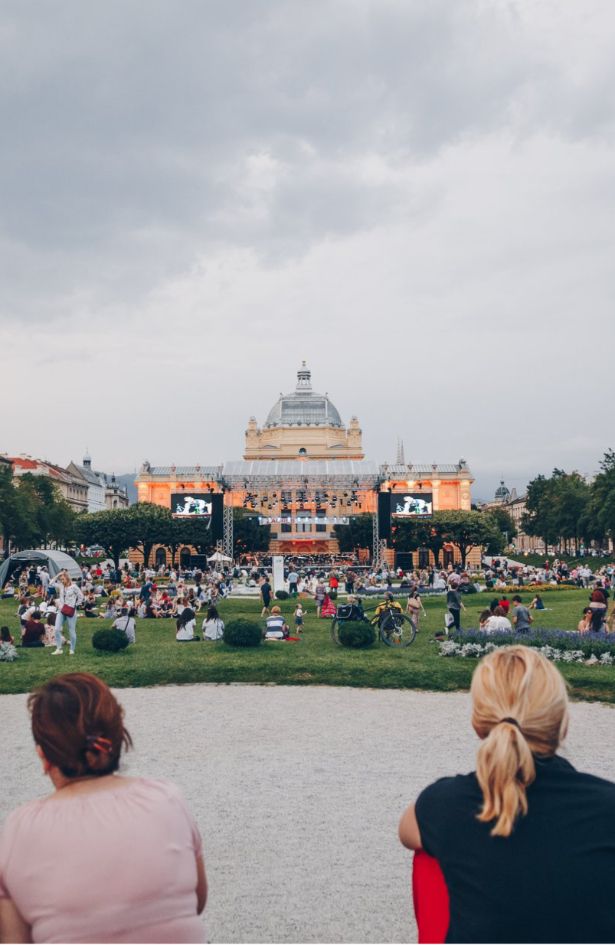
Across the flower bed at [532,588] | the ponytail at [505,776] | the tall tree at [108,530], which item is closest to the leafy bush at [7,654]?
the ponytail at [505,776]

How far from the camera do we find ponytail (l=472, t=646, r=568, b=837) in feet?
8.52

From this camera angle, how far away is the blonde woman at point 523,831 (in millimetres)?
2561

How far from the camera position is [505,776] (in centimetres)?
260

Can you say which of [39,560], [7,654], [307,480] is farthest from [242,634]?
[307,480]

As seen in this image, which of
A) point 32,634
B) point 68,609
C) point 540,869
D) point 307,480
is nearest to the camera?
point 540,869

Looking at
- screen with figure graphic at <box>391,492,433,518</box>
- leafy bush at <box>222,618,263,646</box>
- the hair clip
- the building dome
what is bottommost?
leafy bush at <box>222,618,263,646</box>

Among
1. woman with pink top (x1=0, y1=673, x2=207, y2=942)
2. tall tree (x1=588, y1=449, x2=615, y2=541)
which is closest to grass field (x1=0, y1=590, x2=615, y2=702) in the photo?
woman with pink top (x1=0, y1=673, x2=207, y2=942)

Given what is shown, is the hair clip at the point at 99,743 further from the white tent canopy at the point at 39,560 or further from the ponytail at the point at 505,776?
the white tent canopy at the point at 39,560

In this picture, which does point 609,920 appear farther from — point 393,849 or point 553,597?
point 553,597

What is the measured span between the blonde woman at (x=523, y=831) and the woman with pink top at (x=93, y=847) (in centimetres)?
84

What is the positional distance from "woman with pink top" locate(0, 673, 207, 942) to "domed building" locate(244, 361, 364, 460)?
386 ft

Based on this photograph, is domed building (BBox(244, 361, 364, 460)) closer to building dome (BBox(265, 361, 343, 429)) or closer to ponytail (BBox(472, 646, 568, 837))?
building dome (BBox(265, 361, 343, 429))

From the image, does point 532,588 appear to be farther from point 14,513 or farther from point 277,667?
point 14,513

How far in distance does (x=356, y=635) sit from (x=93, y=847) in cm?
1670
